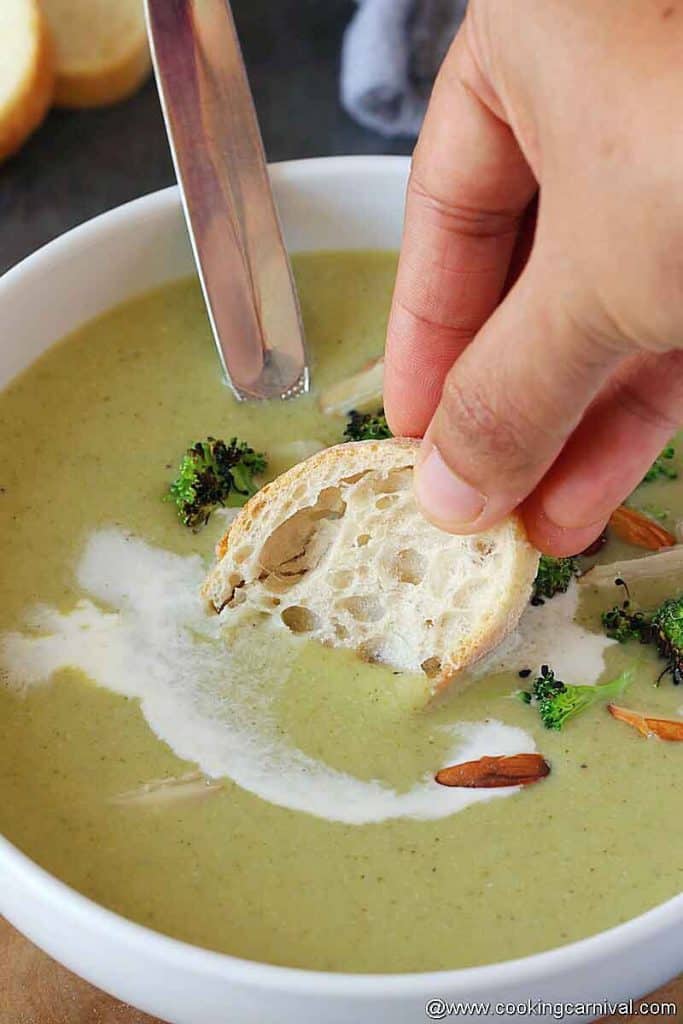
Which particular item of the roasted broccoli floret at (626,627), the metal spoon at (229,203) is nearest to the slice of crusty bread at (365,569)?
the roasted broccoli floret at (626,627)

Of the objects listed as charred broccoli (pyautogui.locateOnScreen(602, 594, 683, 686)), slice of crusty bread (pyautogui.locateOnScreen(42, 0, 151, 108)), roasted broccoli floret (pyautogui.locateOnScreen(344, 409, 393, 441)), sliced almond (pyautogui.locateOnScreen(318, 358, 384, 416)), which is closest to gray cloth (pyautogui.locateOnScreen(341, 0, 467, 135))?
slice of crusty bread (pyautogui.locateOnScreen(42, 0, 151, 108))

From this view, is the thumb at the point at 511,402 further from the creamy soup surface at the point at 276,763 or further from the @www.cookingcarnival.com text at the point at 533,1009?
the @www.cookingcarnival.com text at the point at 533,1009

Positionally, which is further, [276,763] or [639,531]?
[639,531]

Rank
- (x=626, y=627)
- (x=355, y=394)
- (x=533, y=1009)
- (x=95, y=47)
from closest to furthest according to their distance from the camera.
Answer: (x=533, y=1009)
(x=626, y=627)
(x=355, y=394)
(x=95, y=47)

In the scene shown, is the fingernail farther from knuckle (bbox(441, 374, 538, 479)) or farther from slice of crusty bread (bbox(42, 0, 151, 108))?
slice of crusty bread (bbox(42, 0, 151, 108))

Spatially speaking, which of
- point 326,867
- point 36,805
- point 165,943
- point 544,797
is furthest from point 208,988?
point 544,797

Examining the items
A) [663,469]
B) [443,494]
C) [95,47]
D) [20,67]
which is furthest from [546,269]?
[95,47]

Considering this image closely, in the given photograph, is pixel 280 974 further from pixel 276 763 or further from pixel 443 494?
pixel 443 494
